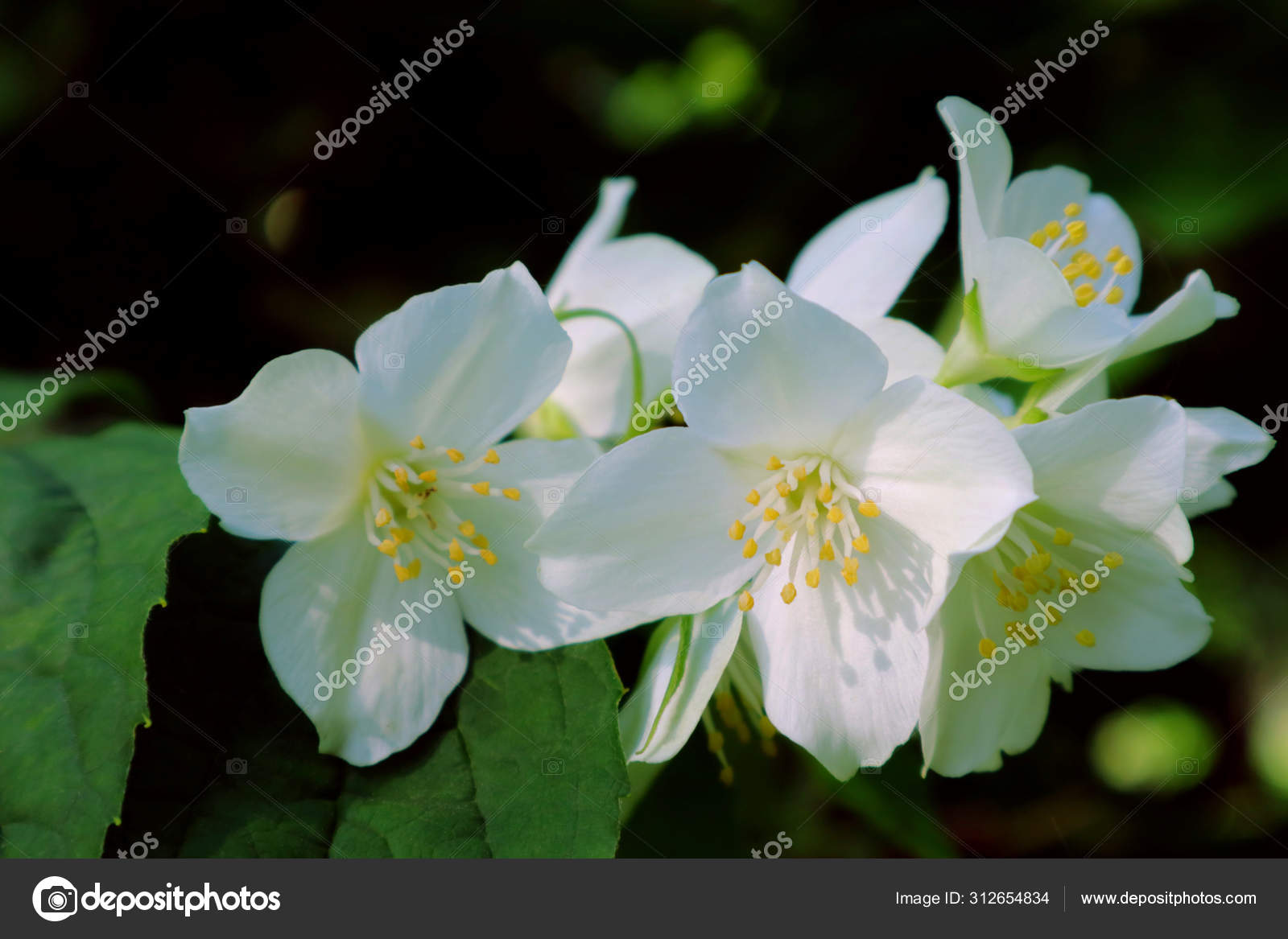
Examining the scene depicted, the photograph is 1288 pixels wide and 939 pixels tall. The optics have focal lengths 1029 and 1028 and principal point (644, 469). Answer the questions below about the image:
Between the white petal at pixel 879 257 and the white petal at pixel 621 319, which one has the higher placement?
the white petal at pixel 879 257

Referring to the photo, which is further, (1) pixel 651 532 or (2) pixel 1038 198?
(2) pixel 1038 198

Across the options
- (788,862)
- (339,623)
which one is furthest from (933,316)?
(339,623)

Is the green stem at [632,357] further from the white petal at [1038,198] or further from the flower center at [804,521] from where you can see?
the white petal at [1038,198]

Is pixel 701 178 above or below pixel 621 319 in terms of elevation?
below

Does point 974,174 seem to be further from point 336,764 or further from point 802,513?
point 336,764

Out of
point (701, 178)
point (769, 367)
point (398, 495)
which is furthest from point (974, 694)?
point (701, 178)

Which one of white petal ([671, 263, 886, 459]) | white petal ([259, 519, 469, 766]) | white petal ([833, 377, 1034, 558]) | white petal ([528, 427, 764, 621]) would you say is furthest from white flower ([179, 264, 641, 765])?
white petal ([833, 377, 1034, 558])

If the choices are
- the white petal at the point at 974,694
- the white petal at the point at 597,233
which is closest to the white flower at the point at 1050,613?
the white petal at the point at 974,694
